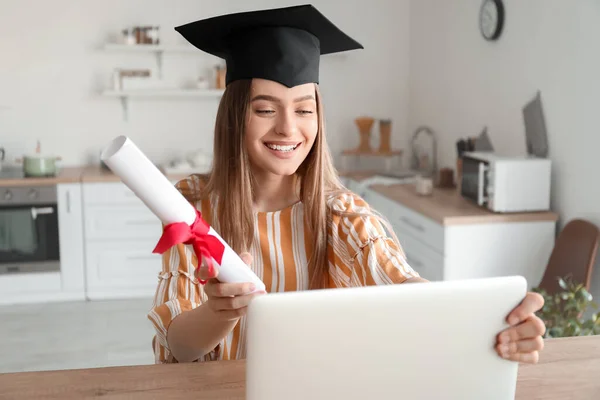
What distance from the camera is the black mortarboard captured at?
134cm

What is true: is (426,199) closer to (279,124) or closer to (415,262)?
(415,262)

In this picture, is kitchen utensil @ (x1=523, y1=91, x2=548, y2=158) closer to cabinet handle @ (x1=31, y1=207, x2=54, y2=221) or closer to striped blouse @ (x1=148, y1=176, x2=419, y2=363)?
striped blouse @ (x1=148, y1=176, x2=419, y2=363)

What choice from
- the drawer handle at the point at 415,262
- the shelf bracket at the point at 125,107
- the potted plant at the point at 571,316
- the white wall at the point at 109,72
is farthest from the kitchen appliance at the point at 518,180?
the shelf bracket at the point at 125,107

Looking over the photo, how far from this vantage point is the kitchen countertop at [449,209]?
3.30 metres

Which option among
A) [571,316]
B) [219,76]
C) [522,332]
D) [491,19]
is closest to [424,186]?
[491,19]

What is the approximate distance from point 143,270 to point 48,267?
615 millimetres

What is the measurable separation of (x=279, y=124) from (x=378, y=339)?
0.62 metres

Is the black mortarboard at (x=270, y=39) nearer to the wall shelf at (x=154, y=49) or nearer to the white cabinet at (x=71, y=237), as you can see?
the white cabinet at (x=71, y=237)

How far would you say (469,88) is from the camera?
426cm

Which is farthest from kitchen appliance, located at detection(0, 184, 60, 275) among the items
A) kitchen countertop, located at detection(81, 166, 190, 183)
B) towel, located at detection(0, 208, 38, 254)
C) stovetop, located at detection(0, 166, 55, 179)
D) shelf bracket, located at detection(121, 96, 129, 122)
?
shelf bracket, located at detection(121, 96, 129, 122)

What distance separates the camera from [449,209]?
3488 millimetres

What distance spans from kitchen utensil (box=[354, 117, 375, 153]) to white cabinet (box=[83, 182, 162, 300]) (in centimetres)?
158

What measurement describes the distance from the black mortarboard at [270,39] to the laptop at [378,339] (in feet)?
2.10

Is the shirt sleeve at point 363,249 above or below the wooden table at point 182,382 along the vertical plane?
above
